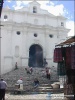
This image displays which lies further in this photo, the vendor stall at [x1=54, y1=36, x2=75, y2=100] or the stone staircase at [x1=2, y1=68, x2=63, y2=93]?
the stone staircase at [x1=2, y1=68, x2=63, y2=93]

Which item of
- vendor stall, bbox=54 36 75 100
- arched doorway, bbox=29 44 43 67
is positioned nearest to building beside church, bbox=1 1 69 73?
arched doorway, bbox=29 44 43 67

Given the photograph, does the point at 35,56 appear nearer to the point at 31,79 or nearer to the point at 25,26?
the point at 25,26

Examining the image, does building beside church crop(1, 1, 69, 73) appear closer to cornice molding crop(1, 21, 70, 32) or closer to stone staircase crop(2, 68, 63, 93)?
cornice molding crop(1, 21, 70, 32)

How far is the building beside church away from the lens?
33844mm

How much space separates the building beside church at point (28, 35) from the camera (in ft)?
111

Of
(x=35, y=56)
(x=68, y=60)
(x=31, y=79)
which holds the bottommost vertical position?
(x=31, y=79)

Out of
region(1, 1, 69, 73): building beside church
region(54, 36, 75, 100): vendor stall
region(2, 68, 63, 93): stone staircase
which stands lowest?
region(2, 68, 63, 93): stone staircase

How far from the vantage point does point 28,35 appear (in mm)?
35188

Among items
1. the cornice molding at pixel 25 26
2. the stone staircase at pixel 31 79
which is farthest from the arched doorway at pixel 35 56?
the stone staircase at pixel 31 79

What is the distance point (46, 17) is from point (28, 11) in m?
3.07

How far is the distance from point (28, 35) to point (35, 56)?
3424mm

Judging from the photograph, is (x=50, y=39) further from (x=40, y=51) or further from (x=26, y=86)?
(x=26, y=86)

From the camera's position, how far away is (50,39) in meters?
36.3

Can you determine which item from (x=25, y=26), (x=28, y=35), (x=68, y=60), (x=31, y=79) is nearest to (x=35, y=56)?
(x=28, y=35)
